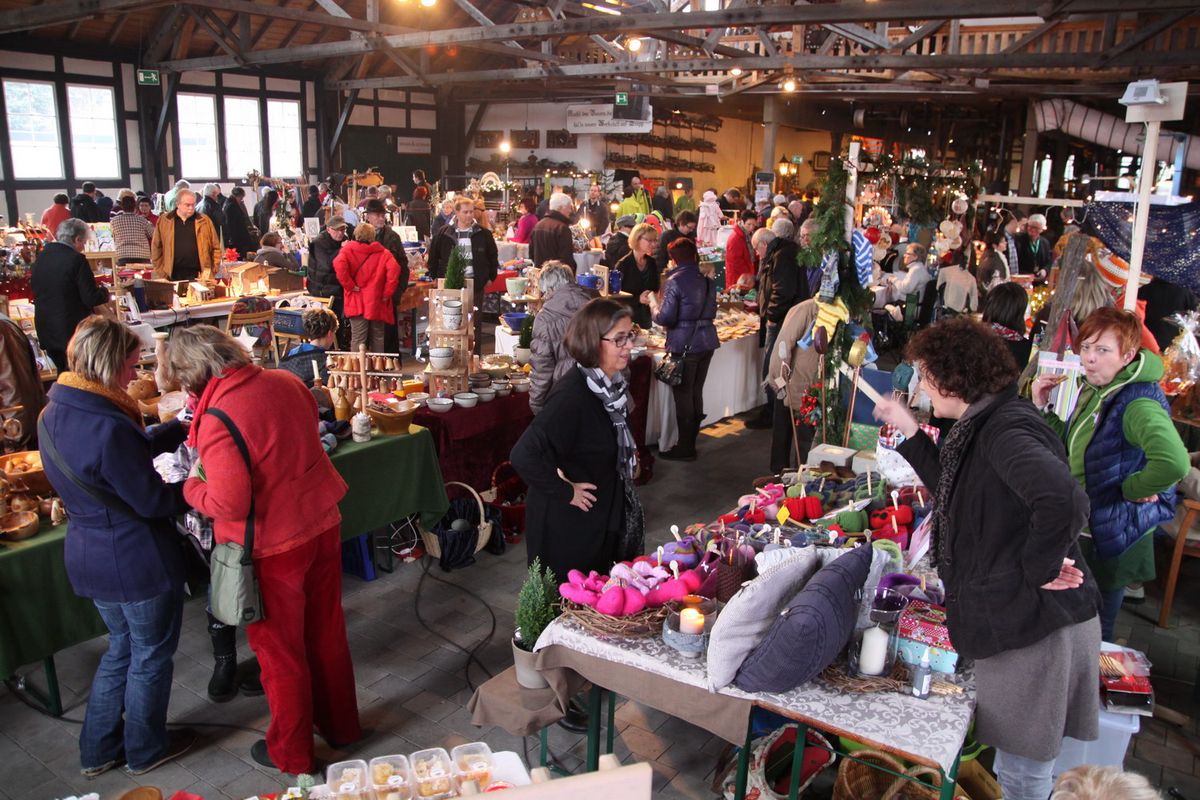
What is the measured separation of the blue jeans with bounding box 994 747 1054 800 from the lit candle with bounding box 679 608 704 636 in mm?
812

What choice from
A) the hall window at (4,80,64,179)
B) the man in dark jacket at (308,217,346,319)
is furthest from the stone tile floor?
the hall window at (4,80,64,179)

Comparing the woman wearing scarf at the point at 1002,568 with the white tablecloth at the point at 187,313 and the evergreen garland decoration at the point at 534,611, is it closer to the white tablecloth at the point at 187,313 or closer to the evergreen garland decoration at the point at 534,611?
the evergreen garland decoration at the point at 534,611

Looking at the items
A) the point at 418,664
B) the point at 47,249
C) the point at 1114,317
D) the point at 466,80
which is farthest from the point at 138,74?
the point at 1114,317

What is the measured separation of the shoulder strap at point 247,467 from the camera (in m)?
2.57

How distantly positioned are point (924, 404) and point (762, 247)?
12.1 feet

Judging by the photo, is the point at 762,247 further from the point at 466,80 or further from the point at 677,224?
the point at 466,80

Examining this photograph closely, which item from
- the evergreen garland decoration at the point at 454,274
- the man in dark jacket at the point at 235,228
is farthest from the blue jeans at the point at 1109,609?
the man in dark jacket at the point at 235,228

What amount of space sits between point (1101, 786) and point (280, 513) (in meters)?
2.20

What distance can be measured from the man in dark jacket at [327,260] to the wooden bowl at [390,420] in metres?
3.51

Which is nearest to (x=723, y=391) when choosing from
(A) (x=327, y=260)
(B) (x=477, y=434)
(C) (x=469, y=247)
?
(C) (x=469, y=247)

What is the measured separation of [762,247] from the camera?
27.2 feet

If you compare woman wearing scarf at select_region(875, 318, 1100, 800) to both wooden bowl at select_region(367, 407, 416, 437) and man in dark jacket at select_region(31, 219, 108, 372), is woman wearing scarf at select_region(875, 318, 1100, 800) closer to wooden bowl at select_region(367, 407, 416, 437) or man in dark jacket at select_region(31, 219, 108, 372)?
wooden bowl at select_region(367, 407, 416, 437)

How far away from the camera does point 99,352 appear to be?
2.64 m

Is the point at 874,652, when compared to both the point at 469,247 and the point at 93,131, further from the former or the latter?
the point at 93,131
